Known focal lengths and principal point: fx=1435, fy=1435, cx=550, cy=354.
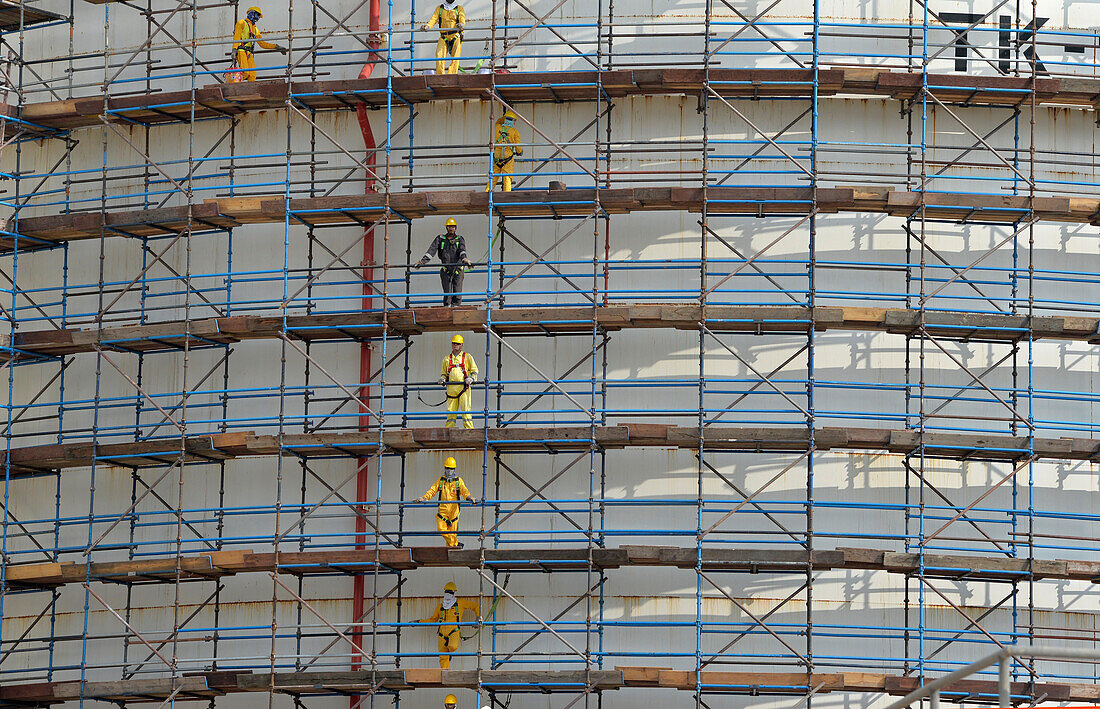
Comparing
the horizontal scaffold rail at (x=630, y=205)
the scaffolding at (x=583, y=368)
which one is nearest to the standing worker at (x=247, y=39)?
the scaffolding at (x=583, y=368)

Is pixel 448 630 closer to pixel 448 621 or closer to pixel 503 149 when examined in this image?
pixel 448 621

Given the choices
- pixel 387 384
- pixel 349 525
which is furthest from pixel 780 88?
pixel 349 525

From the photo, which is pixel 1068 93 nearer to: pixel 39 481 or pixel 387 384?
pixel 387 384

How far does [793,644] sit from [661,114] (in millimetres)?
10153

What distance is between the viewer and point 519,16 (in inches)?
1113

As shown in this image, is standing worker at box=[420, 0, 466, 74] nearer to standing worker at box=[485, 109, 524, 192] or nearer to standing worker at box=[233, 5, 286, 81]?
standing worker at box=[485, 109, 524, 192]

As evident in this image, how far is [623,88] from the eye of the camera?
1044 inches

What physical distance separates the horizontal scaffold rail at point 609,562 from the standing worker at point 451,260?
15.1ft

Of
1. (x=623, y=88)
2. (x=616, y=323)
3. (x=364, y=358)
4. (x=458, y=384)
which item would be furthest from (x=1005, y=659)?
(x=364, y=358)

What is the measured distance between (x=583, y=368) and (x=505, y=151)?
432cm

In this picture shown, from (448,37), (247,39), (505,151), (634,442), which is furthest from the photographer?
(247,39)

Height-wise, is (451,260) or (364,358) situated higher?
(451,260)

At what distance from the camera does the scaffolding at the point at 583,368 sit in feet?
82.5

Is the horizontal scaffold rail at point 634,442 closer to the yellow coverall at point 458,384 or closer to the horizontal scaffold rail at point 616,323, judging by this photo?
the yellow coverall at point 458,384
